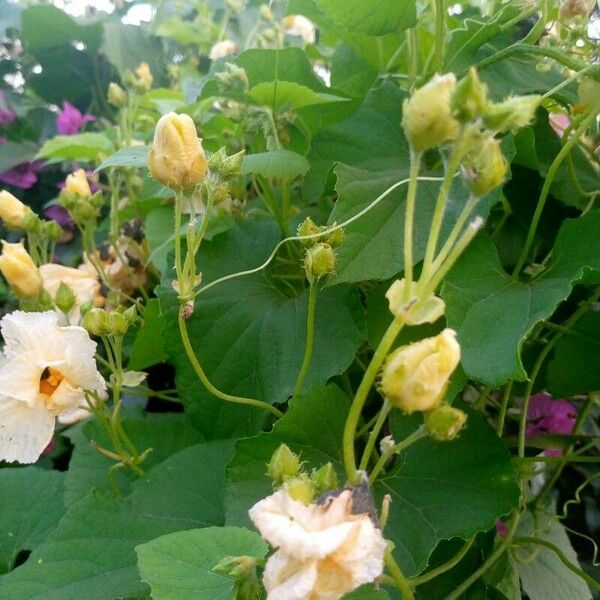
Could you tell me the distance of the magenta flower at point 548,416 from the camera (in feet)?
2.08

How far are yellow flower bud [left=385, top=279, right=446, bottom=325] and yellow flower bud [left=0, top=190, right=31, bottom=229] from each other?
371mm

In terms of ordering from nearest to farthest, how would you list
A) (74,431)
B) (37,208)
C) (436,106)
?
(436,106)
(74,431)
(37,208)

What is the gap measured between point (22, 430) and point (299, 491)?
0.21 metres

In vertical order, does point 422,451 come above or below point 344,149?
below

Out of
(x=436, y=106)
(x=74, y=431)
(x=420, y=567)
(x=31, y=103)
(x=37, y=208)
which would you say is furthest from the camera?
(x=31, y=103)

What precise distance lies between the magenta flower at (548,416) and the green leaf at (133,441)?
0.31 meters

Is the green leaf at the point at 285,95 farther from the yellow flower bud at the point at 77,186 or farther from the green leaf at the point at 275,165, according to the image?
the yellow flower bud at the point at 77,186

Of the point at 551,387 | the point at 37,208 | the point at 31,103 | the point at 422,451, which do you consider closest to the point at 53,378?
the point at 422,451

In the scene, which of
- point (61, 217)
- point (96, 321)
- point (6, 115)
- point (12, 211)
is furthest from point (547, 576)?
point (6, 115)

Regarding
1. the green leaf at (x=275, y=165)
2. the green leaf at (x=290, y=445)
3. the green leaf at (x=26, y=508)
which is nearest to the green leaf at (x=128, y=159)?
the green leaf at (x=275, y=165)

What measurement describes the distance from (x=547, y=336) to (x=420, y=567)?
221 millimetres

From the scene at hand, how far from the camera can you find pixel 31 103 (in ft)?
4.23

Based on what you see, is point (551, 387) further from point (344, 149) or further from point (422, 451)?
point (344, 149)

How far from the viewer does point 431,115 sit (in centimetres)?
27
